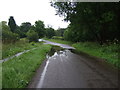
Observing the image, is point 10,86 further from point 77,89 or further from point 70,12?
point 70,12

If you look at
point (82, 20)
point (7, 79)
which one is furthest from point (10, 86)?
point (82, 20)

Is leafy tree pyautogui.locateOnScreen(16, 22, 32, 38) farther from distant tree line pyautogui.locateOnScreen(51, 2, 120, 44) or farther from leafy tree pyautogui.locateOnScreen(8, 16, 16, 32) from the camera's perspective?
distant tree line pyautogui.locateOnScreen(51, 2, 120, 44)

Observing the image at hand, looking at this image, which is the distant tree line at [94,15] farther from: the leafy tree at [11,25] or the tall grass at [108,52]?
the leafy tree at [11,25]

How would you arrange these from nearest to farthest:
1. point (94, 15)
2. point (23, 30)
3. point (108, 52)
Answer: point (108, 52)
point (94, 15)
point (23, 30)

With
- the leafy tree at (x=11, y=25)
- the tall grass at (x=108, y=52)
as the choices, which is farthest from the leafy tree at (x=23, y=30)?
the tall grass at (x=108, y=52)

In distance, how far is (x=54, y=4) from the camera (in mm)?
22484

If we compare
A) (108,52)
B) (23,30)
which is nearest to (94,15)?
(108,52)

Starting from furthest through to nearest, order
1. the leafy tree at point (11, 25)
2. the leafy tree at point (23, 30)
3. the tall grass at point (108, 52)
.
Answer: the leafy tree at point (23, 30) → the leafy tree at point (11, 25) → the tall grass at point (108, 52)

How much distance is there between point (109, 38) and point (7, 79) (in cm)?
2309

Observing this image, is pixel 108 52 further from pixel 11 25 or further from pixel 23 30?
pixel 23 30

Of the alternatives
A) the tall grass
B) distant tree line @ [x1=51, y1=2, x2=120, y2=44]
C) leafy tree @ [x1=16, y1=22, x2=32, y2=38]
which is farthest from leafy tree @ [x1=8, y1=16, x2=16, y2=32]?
the tall grass

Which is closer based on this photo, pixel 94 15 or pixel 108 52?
pixel 108 52

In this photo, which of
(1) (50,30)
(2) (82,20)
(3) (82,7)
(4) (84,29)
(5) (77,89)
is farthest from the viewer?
(1) (50,30)

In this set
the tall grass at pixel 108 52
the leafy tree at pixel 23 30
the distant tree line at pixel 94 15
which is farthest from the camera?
the leafy tree at pixel 23 30
